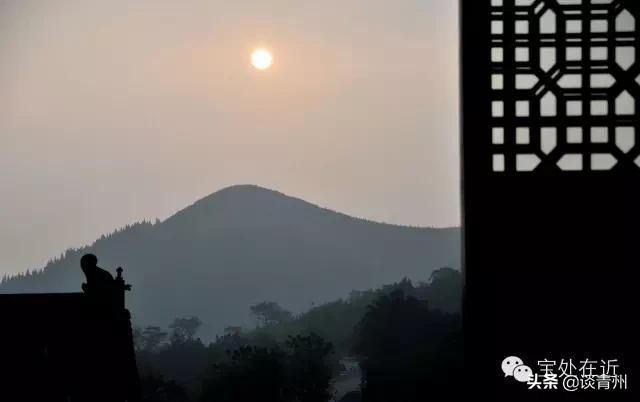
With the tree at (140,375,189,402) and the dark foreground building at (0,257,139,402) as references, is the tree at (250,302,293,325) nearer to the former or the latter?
the tree at (140,375,189,402)

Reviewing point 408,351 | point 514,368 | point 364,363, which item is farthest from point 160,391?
point 514,368

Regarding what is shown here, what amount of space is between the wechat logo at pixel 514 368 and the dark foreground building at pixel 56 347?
9.07 metres

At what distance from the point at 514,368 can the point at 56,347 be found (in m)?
9.25

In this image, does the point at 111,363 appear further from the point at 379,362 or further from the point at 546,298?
the point at 379,362

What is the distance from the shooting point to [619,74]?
10117 mm

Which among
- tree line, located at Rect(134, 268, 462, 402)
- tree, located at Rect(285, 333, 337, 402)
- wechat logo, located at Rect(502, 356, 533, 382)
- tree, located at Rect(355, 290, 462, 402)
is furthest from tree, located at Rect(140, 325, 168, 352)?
wechat logo, located at Rect(502, 356, 533, 382)

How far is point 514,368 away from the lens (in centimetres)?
966

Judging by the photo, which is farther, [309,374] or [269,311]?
[269,311]

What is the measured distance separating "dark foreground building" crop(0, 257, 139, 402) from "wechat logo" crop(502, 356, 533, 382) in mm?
9073

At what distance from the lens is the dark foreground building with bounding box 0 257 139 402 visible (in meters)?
16.6

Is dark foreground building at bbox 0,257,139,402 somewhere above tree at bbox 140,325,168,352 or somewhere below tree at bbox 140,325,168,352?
below

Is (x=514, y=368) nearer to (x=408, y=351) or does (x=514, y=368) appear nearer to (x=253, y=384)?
(x=253, y=384)

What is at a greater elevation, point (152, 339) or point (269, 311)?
point (269, 311)

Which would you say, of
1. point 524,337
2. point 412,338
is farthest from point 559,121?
point 412,338
